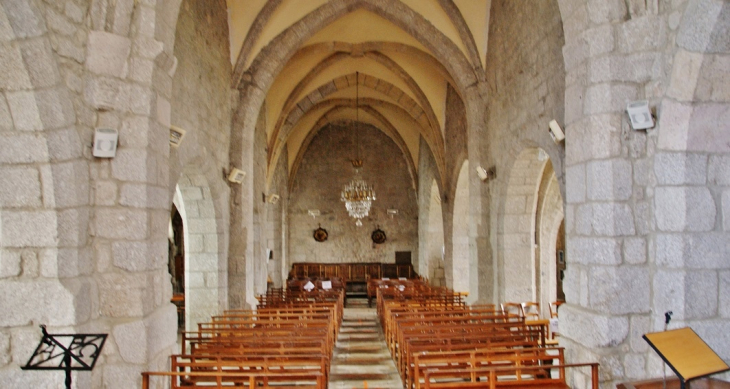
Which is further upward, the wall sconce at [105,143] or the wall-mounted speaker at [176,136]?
the wall-mounted speaker at [176,136]

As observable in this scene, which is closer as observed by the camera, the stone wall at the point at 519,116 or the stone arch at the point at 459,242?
the stone wall at the point at 519,116

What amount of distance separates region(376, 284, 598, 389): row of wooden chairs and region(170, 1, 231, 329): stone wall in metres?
2.62

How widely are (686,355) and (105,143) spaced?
13.0ft

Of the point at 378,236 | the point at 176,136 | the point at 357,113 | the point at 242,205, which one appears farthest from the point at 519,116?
the point at 378,236

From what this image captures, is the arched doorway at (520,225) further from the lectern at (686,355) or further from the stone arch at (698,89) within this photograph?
the lectern at (686,355)

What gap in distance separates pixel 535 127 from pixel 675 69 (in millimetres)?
2307

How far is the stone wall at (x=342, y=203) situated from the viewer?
17.6 meters

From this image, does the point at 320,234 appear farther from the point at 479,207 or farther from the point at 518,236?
the point at 518,236

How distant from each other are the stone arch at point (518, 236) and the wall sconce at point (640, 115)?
327 cm

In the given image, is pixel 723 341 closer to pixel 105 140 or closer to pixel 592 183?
pixel 592 183

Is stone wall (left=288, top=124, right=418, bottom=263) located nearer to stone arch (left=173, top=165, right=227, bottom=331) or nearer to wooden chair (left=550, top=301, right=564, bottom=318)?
wooden chair (left=550, top=301, right=564, bottom=318)

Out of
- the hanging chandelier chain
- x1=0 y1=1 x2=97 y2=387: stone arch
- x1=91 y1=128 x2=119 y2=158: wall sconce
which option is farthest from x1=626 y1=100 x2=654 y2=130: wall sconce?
the hanging chandelier chain

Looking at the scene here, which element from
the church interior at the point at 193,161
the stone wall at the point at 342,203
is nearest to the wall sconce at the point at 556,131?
the church interior at the point at 193,161

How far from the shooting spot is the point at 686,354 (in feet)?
9.43
